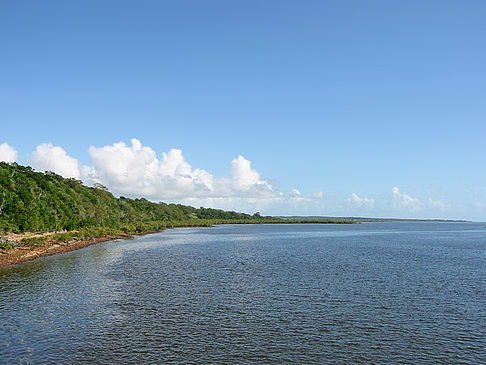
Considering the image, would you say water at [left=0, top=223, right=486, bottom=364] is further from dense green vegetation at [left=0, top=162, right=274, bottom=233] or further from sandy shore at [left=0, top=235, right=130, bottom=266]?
dense green vegetation at [left=0, top=162, right=274, bottom=233]

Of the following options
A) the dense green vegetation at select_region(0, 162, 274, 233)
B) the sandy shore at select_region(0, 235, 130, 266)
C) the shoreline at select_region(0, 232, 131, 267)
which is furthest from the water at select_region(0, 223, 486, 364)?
the dense green vegetation at select_region(0, 162, 274, 233)

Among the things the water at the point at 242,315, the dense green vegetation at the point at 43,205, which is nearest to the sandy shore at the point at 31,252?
the water at the point at 242,315

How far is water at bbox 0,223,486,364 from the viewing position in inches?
974

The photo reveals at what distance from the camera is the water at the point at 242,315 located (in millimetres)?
24750

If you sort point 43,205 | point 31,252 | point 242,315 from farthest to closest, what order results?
point 43,205, point 31,252, point 242,315

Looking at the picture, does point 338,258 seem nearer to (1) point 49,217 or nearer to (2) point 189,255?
(2) point 189,255

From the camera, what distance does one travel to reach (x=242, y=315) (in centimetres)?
3309

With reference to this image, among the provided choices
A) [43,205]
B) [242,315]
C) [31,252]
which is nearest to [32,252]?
[31,252]

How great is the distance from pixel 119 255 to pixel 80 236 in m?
36.0

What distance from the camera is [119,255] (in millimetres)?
77188

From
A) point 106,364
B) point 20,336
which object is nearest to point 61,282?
point 20,336

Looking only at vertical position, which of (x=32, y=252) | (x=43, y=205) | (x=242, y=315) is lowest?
(x=242, y=315)

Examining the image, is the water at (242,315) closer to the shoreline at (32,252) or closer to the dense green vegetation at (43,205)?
the shoreline at (32,252)

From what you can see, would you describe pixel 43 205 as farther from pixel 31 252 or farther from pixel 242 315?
pixel 242 315
